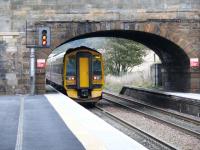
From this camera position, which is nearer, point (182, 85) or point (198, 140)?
point (198, 140)

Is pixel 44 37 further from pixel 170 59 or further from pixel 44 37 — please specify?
pixel 170 59

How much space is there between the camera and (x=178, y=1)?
26.5 meters

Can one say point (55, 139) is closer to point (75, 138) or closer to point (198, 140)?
point (75, 138)

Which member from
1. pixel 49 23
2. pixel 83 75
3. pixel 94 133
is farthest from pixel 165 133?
pixel 49 23

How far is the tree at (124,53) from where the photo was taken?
47875mm

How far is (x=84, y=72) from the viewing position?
26203 millimetres

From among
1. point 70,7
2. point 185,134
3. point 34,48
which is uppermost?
point 70,7

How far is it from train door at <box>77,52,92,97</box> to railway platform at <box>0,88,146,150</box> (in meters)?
9.41

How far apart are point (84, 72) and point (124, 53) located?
907 inches

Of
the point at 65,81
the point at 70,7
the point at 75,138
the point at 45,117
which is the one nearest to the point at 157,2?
the point at 70,7

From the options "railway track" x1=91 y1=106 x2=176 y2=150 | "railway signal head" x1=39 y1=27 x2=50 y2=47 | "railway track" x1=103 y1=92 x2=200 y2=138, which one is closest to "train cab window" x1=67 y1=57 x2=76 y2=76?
"railway signal head" x1=39 y1=27 x2=50 y2=47

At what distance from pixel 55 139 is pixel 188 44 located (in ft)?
57.1

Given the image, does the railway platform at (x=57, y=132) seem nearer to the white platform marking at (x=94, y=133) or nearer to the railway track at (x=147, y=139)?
the white platform marking at (x=94, y=133)

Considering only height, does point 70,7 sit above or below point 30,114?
above
